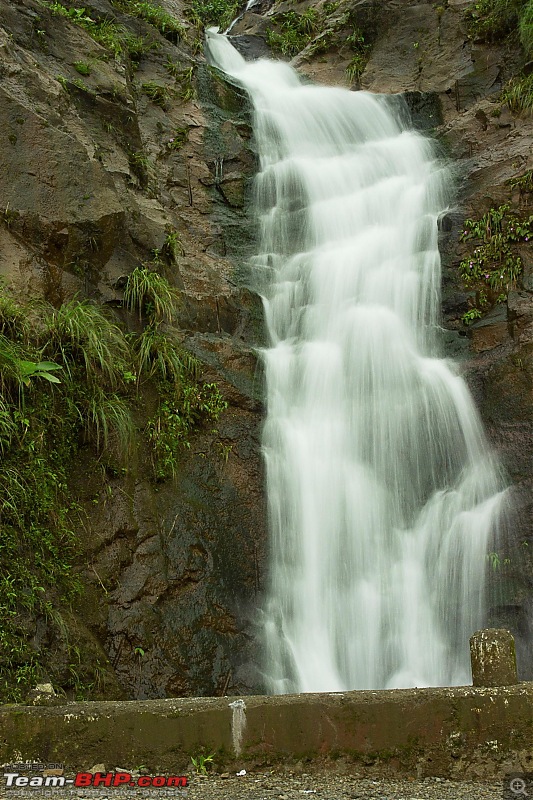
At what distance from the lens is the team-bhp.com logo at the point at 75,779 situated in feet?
12.1

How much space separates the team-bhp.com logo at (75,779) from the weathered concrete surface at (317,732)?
5 centimetres

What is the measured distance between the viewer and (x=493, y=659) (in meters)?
3.98

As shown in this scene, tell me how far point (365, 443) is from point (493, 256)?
318cm

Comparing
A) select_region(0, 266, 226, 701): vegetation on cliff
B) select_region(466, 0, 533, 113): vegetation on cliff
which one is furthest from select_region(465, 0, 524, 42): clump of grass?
select_region(0, 266, 226, 701): vegetation on cliff

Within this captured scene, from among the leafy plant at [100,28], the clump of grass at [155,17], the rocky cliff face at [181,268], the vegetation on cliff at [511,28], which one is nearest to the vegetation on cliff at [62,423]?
the rocky cliff face at [181,268]

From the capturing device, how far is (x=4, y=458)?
19.1 feet

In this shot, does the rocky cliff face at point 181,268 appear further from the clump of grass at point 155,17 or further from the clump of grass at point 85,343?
the clump of grass at point 85,343

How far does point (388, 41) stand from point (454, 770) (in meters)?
13.5

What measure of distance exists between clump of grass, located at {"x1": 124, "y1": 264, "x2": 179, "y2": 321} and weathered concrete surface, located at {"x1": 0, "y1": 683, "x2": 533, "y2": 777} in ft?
15.6

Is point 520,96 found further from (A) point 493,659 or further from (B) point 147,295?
(A) point 493,659

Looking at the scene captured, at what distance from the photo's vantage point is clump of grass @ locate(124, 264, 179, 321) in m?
7.87

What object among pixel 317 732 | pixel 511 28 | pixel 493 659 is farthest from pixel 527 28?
pixel 317 732

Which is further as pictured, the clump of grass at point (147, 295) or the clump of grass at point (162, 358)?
the clump of grass at point (147, 295)

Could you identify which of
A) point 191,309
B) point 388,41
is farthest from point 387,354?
point 388,41
